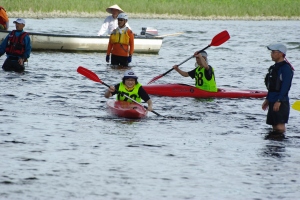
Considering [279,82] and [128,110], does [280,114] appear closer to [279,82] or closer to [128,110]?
[279,82]

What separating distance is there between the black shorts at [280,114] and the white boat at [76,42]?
12.7 metres

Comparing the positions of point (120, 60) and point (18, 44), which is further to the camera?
point (120, 60)

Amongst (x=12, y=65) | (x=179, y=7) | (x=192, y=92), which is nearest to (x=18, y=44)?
(x=12, y=65)

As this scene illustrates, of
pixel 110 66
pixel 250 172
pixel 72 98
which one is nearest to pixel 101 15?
pixel 110 66

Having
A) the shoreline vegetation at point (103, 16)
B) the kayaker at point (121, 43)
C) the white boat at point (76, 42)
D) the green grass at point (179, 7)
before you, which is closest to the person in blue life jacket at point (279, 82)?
the kayaker at point (121, 43)

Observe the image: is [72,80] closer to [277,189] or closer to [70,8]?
[277,189]

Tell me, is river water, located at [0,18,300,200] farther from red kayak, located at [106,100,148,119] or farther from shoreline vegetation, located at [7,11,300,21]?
shoreline vegetation, located at [7,11,300,21]

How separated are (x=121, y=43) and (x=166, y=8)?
30106 millimetres

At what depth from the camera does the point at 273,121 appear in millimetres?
11172

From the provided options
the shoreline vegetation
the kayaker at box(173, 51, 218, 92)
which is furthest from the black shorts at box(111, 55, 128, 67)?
the shoreline vegetation

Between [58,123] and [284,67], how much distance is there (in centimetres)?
353

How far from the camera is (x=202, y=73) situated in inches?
595

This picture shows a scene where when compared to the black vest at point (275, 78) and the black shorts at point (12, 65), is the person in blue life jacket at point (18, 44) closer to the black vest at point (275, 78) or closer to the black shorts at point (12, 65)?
the black shorts at point (12, 65)

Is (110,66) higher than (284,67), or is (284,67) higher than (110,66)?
(284,67)
